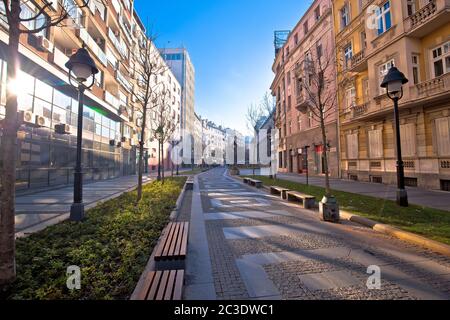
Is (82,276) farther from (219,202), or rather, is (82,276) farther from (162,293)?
(219,202)

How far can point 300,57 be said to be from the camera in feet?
89.4

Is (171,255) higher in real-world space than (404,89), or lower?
lower

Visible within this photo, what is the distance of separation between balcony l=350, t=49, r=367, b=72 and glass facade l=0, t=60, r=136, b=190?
21.8 metres

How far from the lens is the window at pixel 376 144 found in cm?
1586

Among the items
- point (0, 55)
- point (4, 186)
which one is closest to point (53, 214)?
point (4, 186)

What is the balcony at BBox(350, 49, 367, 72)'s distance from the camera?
1686cm

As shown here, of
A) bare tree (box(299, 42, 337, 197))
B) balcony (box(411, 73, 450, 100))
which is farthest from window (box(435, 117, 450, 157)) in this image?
bare tree (box(299, 42, 337, 197))

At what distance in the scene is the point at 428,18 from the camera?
11852 millimetres

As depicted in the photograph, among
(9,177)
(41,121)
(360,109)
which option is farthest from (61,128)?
(360,109)

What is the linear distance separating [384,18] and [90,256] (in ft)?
67.6

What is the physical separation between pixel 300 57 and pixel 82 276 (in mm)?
30073

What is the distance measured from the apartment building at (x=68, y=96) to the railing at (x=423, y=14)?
48.3 feet

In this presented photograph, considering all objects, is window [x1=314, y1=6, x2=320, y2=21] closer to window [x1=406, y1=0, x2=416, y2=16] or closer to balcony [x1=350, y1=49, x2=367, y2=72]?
balcony [x1=350, y1=49, x2=367, y2=72]

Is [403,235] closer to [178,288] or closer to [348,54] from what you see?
[178,288]
